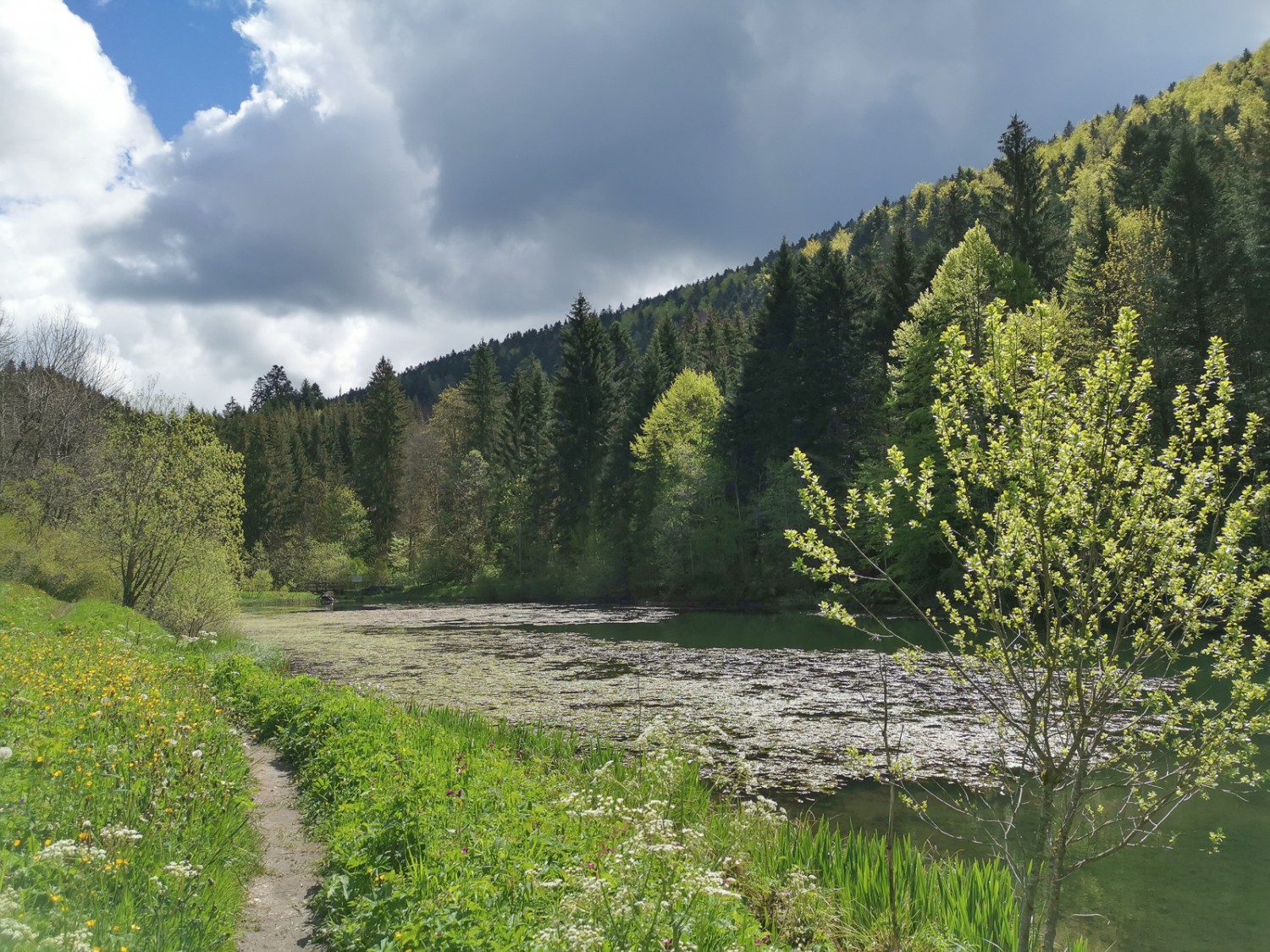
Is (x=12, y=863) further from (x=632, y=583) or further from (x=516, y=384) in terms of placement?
(x=516, y=384)

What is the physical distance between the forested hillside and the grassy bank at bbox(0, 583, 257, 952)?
1800cm

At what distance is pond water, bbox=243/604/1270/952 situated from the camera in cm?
718

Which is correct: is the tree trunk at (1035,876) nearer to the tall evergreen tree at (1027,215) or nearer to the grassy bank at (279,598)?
the tall evergreen tree at (1027,215)

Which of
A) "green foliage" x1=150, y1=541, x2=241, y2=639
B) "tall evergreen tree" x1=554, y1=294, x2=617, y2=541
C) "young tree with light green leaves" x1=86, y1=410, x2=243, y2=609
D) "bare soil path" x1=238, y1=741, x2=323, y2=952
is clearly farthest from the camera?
"tall evergreen tree" x1=554, y1=294, x2=617, y2=541

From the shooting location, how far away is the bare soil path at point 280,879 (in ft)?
17.5

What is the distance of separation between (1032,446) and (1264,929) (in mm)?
5897

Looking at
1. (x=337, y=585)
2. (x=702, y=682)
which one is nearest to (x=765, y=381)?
(x=702, y=682)

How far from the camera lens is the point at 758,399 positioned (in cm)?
4600

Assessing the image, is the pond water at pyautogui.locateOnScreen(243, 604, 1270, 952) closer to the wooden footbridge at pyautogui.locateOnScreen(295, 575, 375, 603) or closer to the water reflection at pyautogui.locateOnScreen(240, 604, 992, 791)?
the water reflection at pyautogui.locateOnScreen(240, 604, 992, 791)

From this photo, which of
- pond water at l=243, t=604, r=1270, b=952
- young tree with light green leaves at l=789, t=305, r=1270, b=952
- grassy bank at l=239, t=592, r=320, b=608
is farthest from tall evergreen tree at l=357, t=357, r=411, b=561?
young tree with light green leaves at l=789, t=305, r=1270, b=952

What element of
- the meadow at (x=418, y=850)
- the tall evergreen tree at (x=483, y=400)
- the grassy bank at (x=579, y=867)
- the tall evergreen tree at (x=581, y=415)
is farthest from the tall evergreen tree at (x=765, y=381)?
the grassy bank at (x=579, y=867)

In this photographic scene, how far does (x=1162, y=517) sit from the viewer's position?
14.2ft

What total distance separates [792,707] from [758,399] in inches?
1285

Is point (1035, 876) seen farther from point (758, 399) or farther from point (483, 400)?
point (483, 400)
